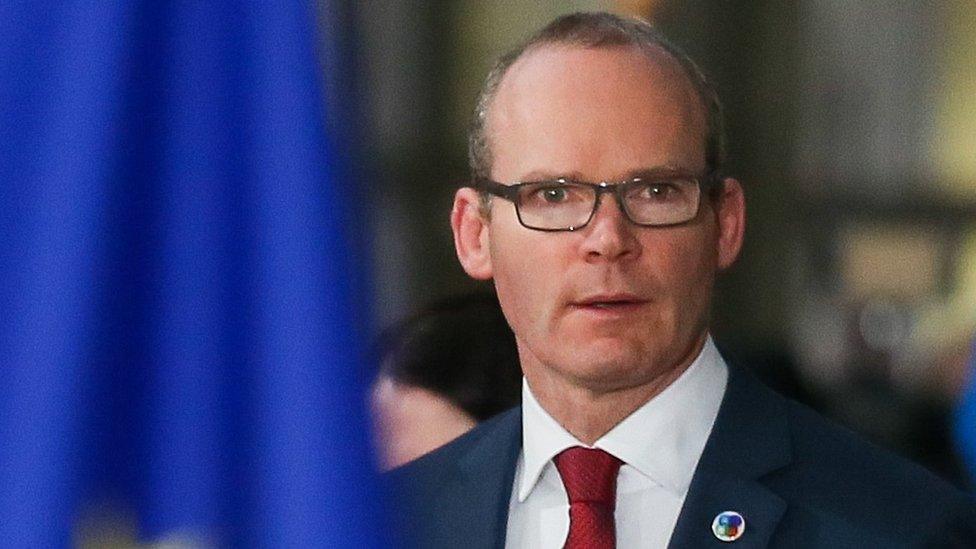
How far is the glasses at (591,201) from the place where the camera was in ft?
4.11

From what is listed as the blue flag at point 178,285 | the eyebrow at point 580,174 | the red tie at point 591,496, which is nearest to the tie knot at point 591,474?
the red tie at point 591,496

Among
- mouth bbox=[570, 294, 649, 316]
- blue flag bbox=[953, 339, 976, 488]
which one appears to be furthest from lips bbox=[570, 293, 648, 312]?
blue flag bbox=[953, 339, 976, 488]

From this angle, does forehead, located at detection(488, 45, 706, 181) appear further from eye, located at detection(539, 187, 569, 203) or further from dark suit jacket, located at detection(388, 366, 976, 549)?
dark suit jacket, located at detection(388, 366, 976, 549)

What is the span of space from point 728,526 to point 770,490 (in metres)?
0.05

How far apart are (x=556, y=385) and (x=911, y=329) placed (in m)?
0.34

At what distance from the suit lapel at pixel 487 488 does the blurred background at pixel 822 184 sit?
0.46 feet

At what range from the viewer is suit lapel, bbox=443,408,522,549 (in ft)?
4.34

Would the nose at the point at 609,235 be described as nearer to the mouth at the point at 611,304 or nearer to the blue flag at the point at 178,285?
the mouth at the point at 611,304

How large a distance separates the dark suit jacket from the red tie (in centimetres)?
6

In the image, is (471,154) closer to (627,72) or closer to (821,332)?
(627,72)

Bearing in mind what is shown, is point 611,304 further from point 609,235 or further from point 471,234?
point 471,234

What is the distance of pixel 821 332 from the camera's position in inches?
54.5

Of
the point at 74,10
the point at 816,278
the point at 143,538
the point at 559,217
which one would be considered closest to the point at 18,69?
the point at 74,10

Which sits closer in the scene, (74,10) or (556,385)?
(74,10)
